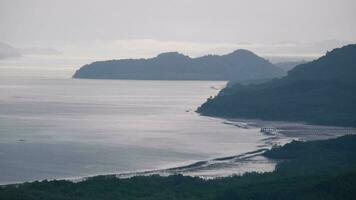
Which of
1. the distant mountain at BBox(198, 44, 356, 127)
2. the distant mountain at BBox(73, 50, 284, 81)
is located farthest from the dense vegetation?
the distant mountain at BBox(73, 50, 284, 81)

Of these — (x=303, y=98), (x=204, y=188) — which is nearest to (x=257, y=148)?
(x=204, y=188)

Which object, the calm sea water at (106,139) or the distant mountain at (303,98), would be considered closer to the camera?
the calm sea water at (106,139)

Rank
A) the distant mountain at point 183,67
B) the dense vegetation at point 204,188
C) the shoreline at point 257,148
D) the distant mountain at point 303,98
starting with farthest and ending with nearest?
1. the distant mountain at point 183,67
2. the distant mountain at point 303,98
3. the shoreline at point 257,148
4. the dense vegetation at point 204,188

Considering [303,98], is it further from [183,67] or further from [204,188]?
[183,67]

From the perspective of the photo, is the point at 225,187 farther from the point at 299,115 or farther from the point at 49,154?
the point at 299,115

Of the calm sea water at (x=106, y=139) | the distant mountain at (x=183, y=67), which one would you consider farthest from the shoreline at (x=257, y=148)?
the distant mountain at (x=183, y=67)

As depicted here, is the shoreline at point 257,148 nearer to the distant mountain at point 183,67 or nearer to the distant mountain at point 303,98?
the distant mountain at point 303,98
